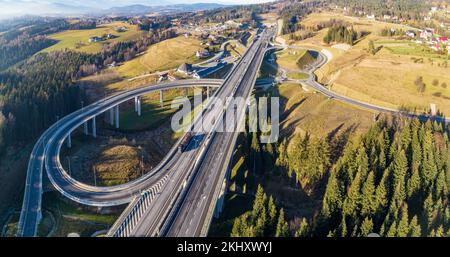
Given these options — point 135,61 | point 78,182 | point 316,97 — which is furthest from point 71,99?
point 316,97

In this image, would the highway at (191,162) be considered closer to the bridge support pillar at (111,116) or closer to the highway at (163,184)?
the highway at (163,184)

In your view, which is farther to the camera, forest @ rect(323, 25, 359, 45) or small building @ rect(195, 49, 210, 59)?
small building @ rect(195, 49, 210, 59)

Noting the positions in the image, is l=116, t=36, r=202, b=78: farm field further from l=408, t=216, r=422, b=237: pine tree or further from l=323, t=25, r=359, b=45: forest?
l=408, t=216, r=422, b=237: pine tree

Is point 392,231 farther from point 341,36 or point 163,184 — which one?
point 341,36

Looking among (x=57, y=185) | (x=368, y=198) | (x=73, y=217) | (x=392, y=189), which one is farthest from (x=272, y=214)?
(x=57, y=185)

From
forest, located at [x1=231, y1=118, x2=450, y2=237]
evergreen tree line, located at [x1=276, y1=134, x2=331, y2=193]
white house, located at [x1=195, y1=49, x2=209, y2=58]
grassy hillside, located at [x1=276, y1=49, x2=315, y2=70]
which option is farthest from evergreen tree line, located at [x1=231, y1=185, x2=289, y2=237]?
white house, located at [x1=195, y1=49, x2=209, y2=58]

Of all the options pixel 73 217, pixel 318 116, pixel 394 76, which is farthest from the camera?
pixel 394 76
